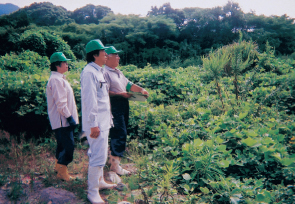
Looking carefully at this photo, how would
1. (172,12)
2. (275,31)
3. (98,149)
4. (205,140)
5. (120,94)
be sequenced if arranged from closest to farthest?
(98,149) → (120,94) → (205,140) → (275,31) → (172,12)

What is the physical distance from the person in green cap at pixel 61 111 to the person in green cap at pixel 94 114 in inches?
23.0

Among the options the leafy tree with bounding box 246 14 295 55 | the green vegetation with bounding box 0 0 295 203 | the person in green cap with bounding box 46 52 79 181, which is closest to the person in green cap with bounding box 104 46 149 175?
the green vegetation with bounding box 0 0 295 203

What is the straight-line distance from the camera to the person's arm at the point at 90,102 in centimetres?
230

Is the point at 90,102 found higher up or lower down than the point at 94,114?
Result: higher up

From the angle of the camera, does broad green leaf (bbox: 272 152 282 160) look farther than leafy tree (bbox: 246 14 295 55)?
No

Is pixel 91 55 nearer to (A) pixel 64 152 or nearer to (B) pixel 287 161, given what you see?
(A) pixel 64 152

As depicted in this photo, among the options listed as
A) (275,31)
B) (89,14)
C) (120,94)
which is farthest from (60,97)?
(89,14)

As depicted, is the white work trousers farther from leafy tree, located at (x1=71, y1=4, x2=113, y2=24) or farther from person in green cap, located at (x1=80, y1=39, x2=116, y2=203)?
leafy tree, located at (x1=71, y1=4, x2=113, y2=24)

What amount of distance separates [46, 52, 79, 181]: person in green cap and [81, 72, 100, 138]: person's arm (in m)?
0.65

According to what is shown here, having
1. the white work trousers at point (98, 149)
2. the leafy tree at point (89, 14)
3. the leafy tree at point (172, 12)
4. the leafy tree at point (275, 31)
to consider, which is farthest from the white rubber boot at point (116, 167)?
the leafy tree at point (89, 14)

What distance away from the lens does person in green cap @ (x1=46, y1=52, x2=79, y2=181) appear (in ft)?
9.23

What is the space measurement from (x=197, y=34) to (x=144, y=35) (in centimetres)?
605

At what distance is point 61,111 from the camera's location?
2.80m

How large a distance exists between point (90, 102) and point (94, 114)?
0.15 meters
